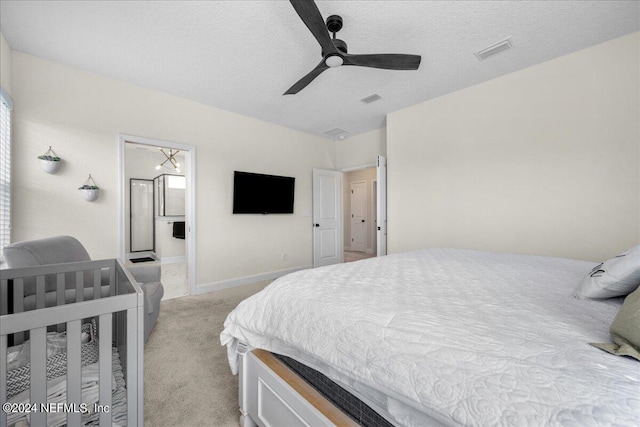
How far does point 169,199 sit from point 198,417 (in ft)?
19.4

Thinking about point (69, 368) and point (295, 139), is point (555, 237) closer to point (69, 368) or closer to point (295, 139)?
point (69, 368)

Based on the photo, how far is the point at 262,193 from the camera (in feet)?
14.0

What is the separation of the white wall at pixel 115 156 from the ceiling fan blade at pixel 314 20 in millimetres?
2512

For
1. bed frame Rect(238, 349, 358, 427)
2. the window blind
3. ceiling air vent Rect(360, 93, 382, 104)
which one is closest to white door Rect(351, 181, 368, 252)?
ceiling air vent Rect(360, 93, 382, 104)

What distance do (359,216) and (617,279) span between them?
21.9ft

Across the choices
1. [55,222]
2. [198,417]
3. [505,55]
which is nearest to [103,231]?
[55,222]

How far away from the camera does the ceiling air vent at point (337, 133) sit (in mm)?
4777

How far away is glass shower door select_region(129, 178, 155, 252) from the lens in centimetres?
629

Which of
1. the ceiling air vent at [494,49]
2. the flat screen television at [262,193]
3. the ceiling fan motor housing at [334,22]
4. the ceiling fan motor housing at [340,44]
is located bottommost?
the flat screen television at [262,193]

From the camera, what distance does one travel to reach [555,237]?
2609mm

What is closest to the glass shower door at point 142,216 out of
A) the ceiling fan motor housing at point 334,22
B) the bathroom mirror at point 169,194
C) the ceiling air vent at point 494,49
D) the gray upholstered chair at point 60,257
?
the bathroom mirror at point 169,194

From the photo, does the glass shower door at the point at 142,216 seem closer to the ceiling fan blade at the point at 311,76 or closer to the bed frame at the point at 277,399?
the ceiling fan blade at the point at 311,76

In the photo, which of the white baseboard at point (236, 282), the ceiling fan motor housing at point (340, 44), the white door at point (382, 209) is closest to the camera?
the ceiling fan motor housing at point (340, 44)

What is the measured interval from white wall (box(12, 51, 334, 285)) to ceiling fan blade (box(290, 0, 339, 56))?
251 centimetres
